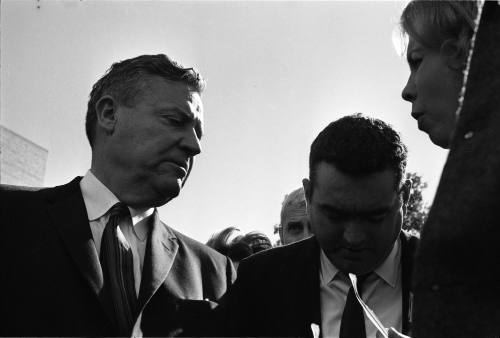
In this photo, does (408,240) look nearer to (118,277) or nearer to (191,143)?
(191,143)

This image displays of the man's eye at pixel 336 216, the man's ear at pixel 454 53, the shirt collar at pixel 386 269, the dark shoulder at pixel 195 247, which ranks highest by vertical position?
the man's ear at pixel 454 53

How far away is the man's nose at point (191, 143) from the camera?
352 centimetres

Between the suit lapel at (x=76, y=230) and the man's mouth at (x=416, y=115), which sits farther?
the suit lapel at (x=76, y=230)

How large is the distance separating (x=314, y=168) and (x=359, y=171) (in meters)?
0.28

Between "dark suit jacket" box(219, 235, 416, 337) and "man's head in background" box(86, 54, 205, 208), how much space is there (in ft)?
2.17

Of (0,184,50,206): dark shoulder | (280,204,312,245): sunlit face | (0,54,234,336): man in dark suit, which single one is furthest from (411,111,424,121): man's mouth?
(280,204,312,245): sunlit face

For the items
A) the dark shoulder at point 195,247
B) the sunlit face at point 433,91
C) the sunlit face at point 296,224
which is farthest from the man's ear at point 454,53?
the sunlit face at point 296,224

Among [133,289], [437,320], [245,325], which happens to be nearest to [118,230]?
[133,289]

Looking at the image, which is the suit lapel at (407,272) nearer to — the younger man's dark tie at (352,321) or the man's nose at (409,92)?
the younger man's dark tie at (352,321)

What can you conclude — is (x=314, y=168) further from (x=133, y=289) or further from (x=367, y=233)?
(x=133, y=289)

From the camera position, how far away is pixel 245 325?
118 inches

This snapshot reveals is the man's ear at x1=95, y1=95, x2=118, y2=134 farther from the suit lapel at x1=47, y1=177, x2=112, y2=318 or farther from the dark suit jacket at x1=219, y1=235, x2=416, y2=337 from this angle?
the dark suit jacket at x1=219, y1=235, x2=416, y2=337

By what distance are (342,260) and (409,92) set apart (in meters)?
1.01

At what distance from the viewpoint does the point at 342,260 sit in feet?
9.89
